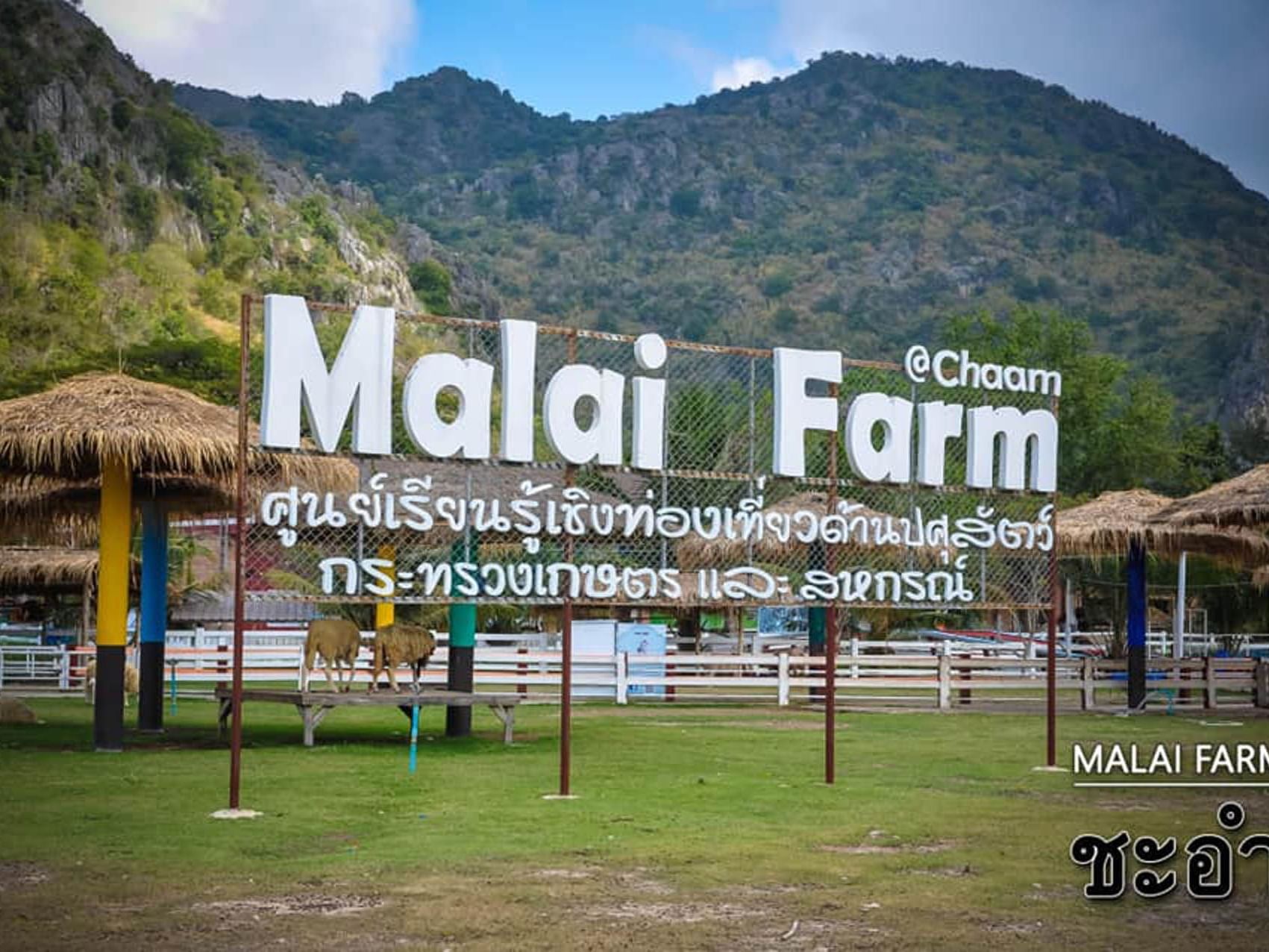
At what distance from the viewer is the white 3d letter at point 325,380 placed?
12.2m

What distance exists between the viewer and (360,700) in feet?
54.4

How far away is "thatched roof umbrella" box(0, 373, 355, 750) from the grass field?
3.90 ft

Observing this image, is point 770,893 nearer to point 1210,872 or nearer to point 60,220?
point 1210,872

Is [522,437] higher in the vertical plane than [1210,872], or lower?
higher

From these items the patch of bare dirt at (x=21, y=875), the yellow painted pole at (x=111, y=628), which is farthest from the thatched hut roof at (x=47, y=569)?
the patch of bare dirt at (x=21, y=875)

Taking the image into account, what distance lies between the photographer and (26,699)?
86.9 feet

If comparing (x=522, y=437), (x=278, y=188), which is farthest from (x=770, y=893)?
(x=278, y=188)

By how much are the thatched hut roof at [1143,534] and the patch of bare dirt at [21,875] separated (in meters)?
18.9

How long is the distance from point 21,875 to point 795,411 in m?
7.23

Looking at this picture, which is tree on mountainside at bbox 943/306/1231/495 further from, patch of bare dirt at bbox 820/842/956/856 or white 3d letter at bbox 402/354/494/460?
patch of bare dirt at bbox 820/842/956/856

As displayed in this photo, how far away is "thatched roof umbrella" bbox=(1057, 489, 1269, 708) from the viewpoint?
83.7 feet

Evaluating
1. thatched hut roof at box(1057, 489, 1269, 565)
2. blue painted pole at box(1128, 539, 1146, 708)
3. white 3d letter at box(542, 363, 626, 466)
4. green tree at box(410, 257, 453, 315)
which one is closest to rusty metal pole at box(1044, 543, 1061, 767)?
white 3d letter at box(542, 363, 626, 466)

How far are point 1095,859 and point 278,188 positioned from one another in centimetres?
11846

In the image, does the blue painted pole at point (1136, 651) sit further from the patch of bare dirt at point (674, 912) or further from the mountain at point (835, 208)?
the mountain at point (835, 208)
